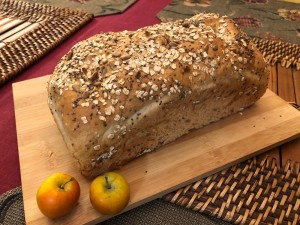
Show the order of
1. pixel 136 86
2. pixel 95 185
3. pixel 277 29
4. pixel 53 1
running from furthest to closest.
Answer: pixel 53 1, pixel 277 29, pixel 136 86, pixel 95 185

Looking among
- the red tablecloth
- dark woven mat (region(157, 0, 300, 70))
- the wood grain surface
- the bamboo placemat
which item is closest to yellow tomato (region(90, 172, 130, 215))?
the bamboo placemat

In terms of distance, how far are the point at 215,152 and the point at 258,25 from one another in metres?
1.23

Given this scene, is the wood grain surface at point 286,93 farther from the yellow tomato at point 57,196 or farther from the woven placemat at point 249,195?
the yellow tomato at point 57,196

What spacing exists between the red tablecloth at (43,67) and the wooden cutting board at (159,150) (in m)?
0.06

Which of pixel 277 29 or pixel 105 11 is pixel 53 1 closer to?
pixel 105 11

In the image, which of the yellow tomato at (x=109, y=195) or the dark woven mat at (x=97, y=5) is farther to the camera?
the dark woven mat at (x=97, y=5)

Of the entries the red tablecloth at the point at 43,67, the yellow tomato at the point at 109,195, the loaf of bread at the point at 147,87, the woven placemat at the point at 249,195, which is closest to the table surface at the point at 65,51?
the red tablecloth at the point at 43,67

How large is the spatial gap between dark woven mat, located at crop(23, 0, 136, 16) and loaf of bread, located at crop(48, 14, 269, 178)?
96 centimetres

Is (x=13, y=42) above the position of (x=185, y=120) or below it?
above

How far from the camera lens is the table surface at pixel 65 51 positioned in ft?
3.99

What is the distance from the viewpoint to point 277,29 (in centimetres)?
207

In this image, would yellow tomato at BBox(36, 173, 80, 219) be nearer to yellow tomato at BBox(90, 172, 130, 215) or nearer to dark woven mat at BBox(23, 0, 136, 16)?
yellow tomato at BBox(90, 172, 130, 215)

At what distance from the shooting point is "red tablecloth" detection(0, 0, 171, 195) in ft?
3.90

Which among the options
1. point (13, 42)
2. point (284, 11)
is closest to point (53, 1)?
point (13, 42)
